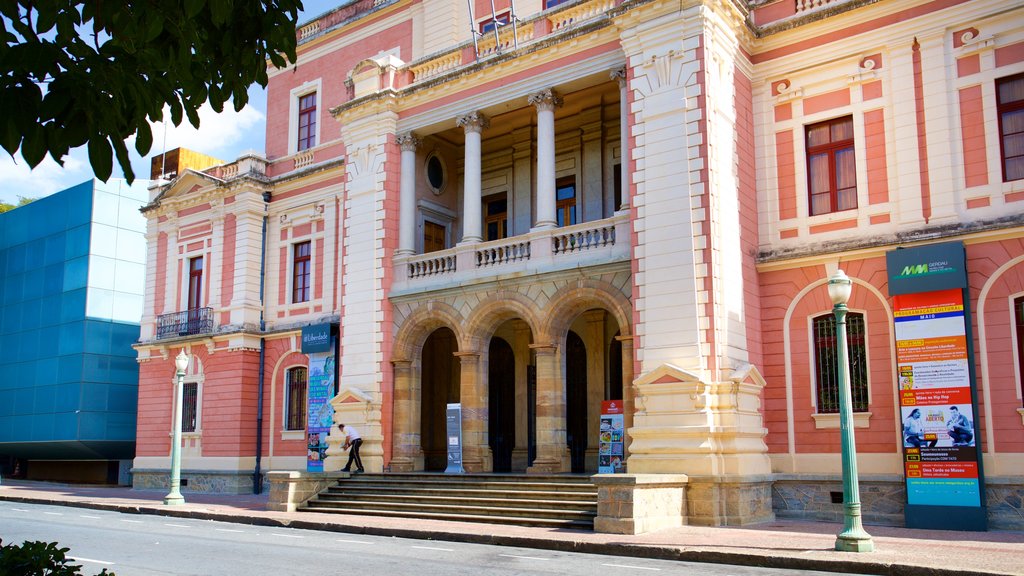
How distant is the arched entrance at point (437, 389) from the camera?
24.9m

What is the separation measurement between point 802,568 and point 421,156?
628 inches

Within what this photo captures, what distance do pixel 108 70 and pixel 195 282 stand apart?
27291mm

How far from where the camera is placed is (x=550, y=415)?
64.8 ft

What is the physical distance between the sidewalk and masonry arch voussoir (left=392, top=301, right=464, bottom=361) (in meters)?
5.00

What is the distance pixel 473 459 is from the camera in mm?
21000

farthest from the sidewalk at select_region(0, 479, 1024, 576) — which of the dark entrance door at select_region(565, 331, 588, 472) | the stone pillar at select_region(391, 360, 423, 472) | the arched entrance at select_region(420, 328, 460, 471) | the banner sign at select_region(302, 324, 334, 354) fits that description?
the banner sign at select_region(302, 324, 334, 354)

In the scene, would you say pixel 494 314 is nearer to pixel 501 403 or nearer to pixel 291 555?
pixel 501 403

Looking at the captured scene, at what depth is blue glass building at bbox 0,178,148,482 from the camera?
35.8 metres

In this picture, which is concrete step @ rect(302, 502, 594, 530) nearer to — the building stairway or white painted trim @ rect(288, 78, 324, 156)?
the building stairway

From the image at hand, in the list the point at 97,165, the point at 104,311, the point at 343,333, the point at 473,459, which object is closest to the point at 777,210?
the point at 473,459

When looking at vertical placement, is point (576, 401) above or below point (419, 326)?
below

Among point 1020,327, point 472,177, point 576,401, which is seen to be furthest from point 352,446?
point 1020,327

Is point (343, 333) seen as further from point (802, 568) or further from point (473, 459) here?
point (802, 568)

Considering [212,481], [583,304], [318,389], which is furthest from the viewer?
[212,481]
